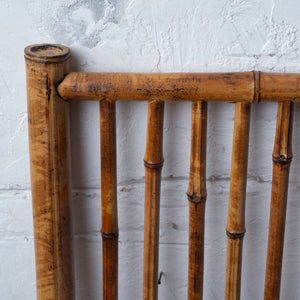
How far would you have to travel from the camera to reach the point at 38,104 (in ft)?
2.38

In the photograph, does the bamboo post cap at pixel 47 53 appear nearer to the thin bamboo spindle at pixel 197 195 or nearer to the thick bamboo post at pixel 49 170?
the thick bamboo post at pixel 49 170

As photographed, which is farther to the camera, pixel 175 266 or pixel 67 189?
pixel 175 266

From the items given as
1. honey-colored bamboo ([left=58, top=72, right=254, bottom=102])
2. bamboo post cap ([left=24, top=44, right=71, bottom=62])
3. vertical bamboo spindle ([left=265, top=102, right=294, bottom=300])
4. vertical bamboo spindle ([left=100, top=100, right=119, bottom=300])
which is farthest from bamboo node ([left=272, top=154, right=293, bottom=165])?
bamboo post cap ([left=24, top=44, right=71, bottom=62])

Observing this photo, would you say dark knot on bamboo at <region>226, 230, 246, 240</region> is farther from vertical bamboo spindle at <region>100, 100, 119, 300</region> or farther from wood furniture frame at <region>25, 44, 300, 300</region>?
vertical bamboo spindle at <region>100, 100, 119, 300</region>

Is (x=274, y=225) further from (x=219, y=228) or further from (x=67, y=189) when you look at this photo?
(x=67, y=189)

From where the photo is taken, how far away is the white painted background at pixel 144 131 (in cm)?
74

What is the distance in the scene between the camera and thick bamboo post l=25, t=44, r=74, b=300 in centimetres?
72

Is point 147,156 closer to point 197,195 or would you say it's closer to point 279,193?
point 197,195

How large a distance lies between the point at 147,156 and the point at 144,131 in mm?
61

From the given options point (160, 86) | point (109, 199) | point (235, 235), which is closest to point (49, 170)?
point (109, 199)

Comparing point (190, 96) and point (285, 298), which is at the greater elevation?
point (190, 96)

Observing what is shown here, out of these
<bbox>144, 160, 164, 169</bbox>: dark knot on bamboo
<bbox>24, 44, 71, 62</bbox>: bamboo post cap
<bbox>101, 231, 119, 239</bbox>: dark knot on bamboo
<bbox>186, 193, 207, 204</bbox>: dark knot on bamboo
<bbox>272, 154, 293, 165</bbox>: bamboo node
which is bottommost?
<bbox>101, 231, 119, 239</bbox>: dark knot on bamboo

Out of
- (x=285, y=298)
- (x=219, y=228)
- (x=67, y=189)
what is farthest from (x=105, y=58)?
(x=285, y=298)

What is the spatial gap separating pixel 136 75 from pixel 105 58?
69 mm
